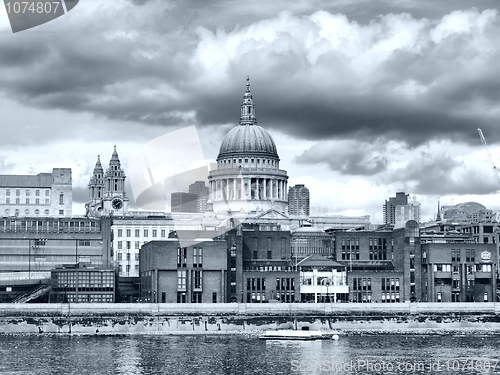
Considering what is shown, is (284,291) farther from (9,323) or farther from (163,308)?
(9,323)

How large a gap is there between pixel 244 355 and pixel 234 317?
1505 inches

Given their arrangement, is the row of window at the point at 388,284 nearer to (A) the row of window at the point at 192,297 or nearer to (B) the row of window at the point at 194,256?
(A) the row of window at the point at 192,297

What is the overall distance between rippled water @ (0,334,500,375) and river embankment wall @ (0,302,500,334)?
22.2 feet

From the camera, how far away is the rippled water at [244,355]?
10169 cm

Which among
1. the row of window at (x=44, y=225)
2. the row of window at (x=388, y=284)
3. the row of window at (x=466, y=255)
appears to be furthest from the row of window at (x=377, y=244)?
the row of window at (x=44, y=225)

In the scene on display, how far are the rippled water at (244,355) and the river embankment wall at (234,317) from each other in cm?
678

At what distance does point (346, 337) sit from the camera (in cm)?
14112

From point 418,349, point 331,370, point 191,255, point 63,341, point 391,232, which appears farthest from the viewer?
point 391,232

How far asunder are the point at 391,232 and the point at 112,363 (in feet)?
272

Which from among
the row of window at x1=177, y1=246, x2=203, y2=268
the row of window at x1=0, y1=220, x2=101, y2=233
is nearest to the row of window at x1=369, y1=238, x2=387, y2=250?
the row of window at x1=177, y1=246, x2=203, y2=268

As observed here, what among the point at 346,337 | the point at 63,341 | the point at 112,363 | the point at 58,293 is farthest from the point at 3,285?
the point at 112,363

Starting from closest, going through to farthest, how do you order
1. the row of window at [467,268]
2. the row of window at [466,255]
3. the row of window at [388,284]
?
the row of window at [388,284], the row of window at [467,268], the row of window at [466,255]

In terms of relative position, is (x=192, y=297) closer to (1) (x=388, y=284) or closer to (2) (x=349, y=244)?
(1) (x=388, y=284)

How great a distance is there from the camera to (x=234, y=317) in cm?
15275
